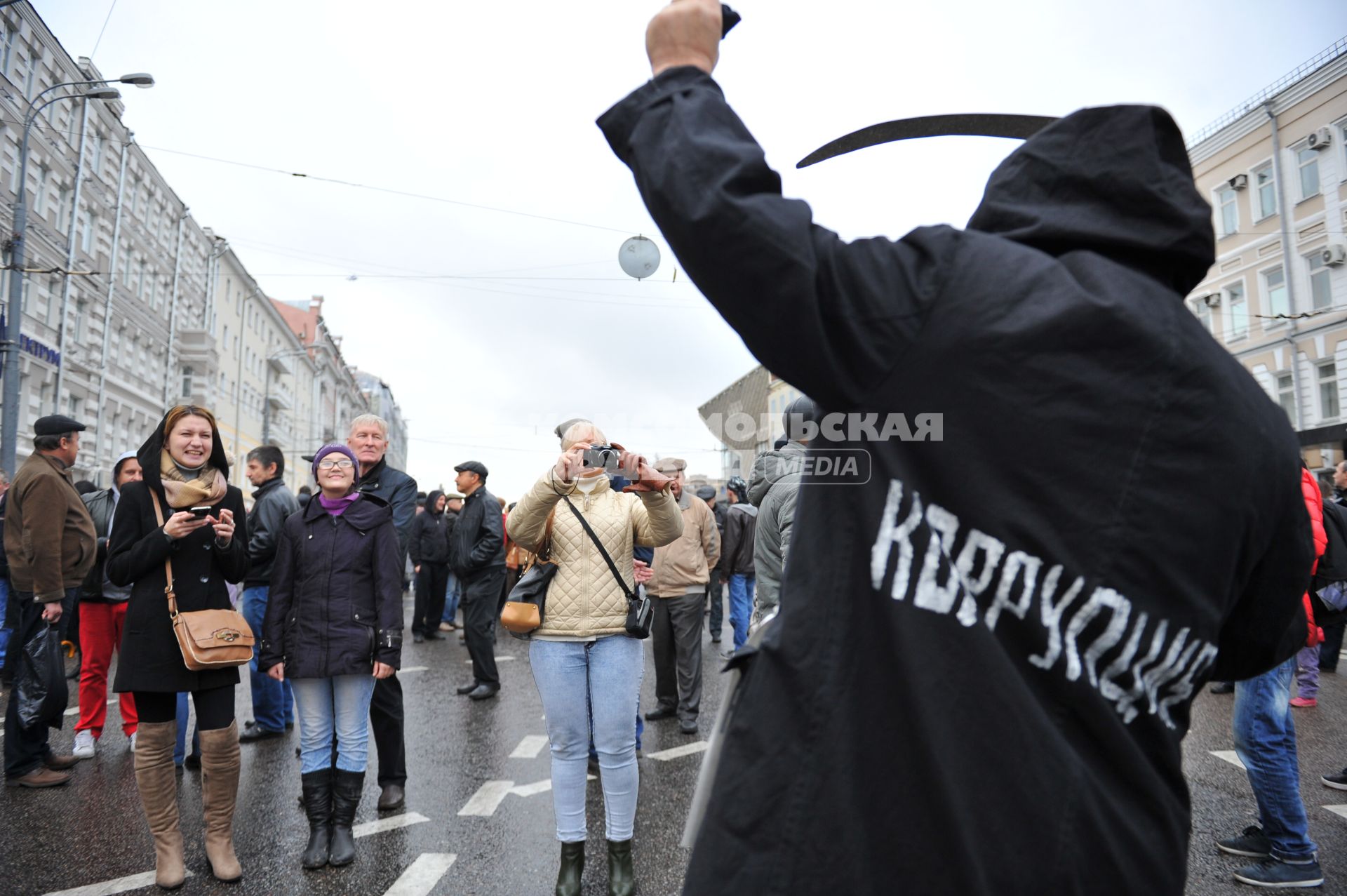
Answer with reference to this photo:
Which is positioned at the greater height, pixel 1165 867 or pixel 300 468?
pixel 300 468

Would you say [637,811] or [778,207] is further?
[637,811]

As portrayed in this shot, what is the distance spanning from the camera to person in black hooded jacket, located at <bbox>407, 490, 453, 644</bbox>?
465 inches

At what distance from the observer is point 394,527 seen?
4.90 m

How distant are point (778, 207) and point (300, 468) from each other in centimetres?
7509

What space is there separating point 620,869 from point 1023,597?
130 inches

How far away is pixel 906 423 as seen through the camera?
36.4 inches

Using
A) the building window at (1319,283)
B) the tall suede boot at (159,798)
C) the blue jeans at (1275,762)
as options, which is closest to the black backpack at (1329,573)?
the blue jeans at (1275,762)

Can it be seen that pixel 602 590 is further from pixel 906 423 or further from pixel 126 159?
pixel 126 159

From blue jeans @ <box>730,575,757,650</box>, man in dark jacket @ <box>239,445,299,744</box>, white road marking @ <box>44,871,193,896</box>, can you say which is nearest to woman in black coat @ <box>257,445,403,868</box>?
white road marking @ <box>44,871,193,896</box>

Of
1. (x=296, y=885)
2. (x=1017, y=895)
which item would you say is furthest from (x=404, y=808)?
(x=1017, y=895)

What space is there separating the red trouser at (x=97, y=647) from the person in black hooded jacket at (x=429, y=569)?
19.2 feet

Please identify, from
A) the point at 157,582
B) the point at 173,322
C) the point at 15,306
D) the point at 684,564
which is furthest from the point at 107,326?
the point at 157,582

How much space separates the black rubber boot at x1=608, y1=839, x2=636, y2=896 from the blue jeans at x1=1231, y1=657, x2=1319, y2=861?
284cm

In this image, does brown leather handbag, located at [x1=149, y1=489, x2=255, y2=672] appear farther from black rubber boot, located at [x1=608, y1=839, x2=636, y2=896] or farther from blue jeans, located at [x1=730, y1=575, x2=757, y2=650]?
blue jeans, located at [x1=730, y1=575, x2=757, y2=650]
